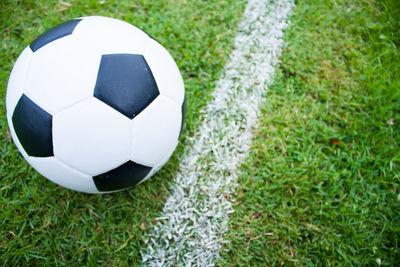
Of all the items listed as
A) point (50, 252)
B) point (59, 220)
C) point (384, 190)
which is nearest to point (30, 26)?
point (59, 220)

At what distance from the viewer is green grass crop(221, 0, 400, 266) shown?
2105mm

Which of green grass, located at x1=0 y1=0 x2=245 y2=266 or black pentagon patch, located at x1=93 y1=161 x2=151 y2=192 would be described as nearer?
black pentagon patch, located at x1=93 y1=161 x2=151 y2=192

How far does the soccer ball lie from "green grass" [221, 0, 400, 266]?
995 millimetres

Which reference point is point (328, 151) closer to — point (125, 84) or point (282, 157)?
point (282, 157)

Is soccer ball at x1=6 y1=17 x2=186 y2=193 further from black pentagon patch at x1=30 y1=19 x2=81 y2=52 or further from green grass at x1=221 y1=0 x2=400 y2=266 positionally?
green grass at x1=221 y1=0 x2=400 y2=266

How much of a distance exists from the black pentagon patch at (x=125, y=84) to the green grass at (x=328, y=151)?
1.10 metres

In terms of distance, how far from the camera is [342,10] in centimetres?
286

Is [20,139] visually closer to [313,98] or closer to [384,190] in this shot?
[313,98]

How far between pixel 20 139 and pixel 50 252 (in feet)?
2.89

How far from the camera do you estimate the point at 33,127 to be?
146cm

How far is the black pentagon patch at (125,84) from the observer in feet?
4.72

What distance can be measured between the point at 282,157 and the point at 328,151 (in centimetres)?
42

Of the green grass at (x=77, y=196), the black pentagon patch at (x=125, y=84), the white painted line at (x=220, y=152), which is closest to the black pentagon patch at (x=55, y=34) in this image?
Result: the black pentagon patch at (x=125, y=84)

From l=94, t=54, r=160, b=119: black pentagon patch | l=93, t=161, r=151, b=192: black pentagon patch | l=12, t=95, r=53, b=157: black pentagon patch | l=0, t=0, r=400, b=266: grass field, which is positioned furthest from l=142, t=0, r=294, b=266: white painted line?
l=12, t=95, r=53, b=157: black pentagon patch
